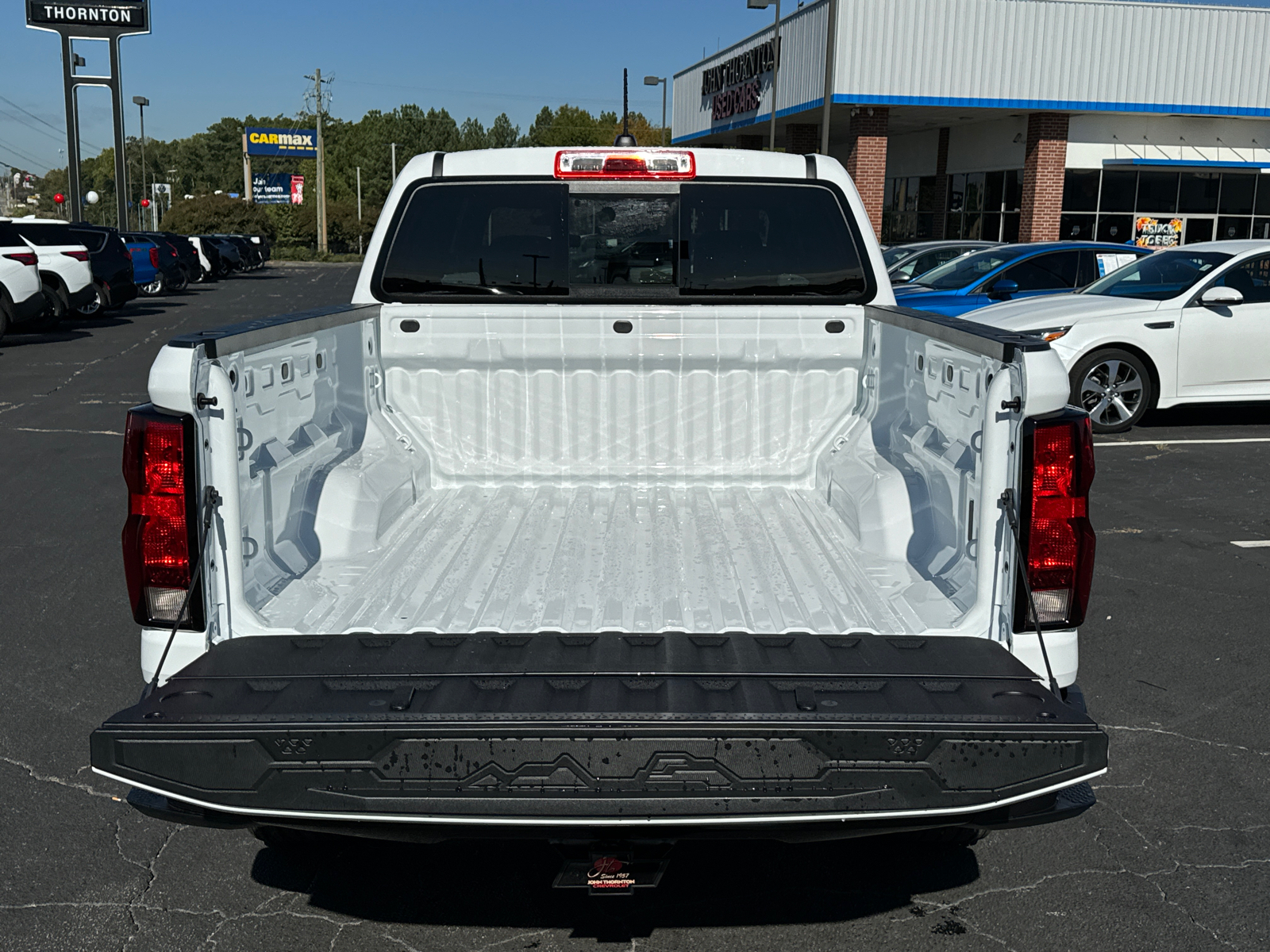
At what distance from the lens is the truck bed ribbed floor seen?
343 centimetres

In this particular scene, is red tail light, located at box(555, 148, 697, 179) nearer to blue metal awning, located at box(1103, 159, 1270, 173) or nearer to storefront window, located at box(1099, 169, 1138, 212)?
blue metal awning, located at box(1103, 159, 1270, 173)

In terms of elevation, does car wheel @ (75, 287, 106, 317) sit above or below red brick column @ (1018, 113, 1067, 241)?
below

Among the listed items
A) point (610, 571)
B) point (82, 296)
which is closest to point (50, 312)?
point (82, 296)

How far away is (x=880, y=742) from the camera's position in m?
2.55

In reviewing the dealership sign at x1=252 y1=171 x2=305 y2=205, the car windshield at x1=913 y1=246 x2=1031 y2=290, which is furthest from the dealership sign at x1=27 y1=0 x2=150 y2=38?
the dealership sign at x1=252 y1=171 x2=305 y2=205

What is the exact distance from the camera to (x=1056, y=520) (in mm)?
3002

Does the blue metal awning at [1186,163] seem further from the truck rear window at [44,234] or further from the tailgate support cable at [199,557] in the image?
the tailgate support cable at [199,557]

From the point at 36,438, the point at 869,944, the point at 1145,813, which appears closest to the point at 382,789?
the point at 869,944

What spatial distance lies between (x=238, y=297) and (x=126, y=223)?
35.9 ft

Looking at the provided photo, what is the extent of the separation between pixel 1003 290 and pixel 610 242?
9134mm

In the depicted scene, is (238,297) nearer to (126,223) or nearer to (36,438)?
(126,223)

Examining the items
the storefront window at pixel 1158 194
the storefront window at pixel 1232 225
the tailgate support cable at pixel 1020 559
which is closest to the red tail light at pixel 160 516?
the tailgate support cable at pixel 1020 559

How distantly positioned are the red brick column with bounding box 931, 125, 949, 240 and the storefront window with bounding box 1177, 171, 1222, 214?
286 inches

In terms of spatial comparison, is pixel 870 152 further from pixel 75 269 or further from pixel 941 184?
pixel 75 269
